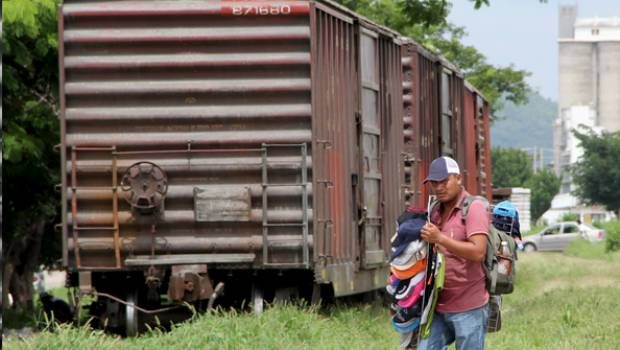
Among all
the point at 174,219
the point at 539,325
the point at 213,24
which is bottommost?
the point at 539,325

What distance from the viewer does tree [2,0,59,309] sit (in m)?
18.4

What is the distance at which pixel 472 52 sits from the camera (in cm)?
5378

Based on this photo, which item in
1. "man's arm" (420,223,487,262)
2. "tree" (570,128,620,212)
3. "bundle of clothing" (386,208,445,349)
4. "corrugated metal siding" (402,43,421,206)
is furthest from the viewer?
"tree" (570,128,620,212)

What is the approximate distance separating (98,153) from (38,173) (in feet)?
33.9

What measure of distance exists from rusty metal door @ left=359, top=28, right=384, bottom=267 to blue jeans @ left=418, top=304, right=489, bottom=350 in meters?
7.63

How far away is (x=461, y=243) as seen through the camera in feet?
24.3

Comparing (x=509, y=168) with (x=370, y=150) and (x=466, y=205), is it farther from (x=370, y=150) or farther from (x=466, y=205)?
(x=466, y=205)

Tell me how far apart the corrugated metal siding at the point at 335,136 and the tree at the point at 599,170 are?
272ft

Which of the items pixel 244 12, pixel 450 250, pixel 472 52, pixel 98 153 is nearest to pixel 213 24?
pixel 244 12

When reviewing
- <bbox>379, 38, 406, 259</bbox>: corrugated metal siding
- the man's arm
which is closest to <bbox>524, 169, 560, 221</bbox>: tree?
<bbox>379, 38, 406, 259</bbox>: corrugated metal siding

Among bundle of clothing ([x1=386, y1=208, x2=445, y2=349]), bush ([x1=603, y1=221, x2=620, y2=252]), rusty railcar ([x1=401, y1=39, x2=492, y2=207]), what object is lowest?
bush ([x1=603, y1=221, x2=620, y2=252])

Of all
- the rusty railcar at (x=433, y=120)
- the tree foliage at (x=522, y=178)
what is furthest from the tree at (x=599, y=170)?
the rusty railcar at (x=433, y=120)

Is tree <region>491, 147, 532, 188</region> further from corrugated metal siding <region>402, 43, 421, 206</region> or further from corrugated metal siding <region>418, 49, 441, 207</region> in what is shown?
corrugated metal siding <region>402, 43, 421, 206</region>

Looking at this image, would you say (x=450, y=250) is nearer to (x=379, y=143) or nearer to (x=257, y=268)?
(x=257, y=268)
